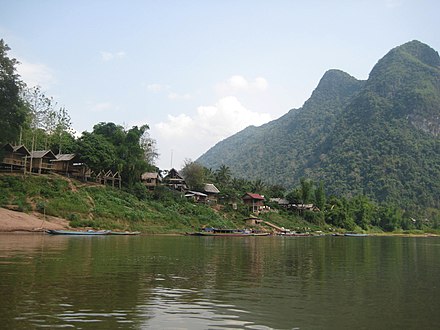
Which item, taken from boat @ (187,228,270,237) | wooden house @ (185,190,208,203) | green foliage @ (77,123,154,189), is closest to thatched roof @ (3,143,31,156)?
green foliage @ (77,123,154,189)

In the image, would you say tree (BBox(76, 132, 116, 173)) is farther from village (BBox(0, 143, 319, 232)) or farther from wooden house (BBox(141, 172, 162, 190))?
wooden house (BBox(141, 172, 162, 190))

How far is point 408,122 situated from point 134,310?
688 ft

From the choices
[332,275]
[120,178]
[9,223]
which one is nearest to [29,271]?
[332,275]

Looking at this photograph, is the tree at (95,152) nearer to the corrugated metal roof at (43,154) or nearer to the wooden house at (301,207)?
the corrugated metal roof at (43,154)

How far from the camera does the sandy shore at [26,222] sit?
140 feet

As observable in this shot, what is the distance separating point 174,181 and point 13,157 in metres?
37.0

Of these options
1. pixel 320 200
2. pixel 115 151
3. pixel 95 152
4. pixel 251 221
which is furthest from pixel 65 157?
pixel 320 200

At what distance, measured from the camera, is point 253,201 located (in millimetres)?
91812

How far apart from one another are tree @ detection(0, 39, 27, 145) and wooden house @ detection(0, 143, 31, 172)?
4.96m

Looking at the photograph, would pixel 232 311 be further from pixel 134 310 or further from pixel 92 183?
pixel 92 183

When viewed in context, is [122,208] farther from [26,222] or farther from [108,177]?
[26,222]

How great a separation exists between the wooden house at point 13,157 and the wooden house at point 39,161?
1024mm

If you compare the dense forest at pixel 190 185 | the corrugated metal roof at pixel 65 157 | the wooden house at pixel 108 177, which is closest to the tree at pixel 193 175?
the dense forest at pixel 190 185

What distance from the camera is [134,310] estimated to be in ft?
37.0
